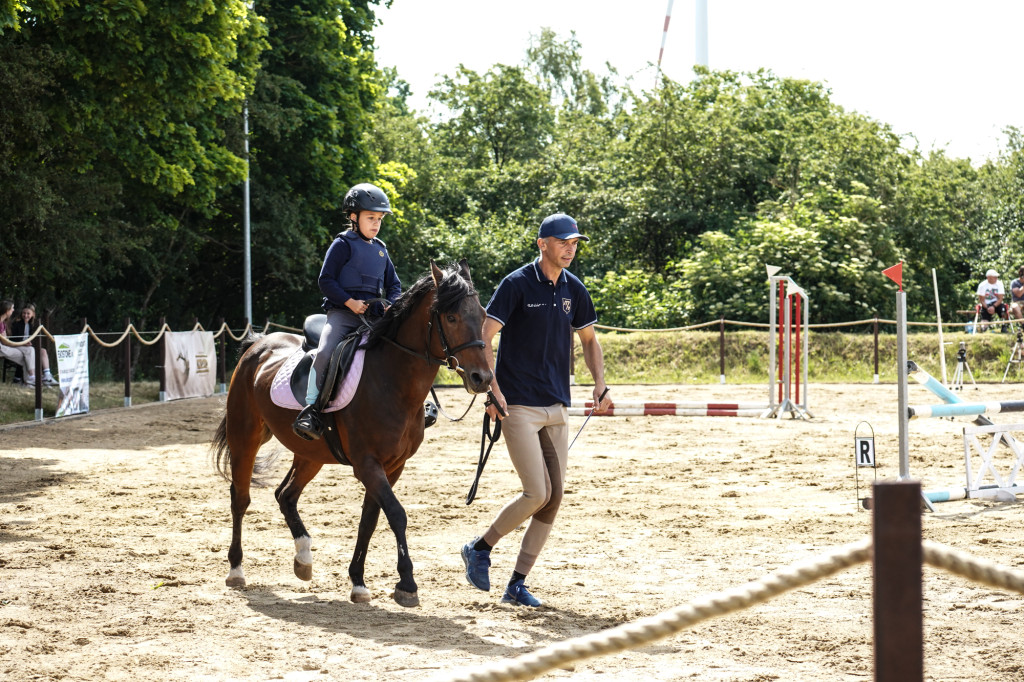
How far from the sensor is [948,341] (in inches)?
1139

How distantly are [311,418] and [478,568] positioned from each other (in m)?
1.39

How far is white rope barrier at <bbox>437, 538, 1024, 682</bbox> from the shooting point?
258 centimetres

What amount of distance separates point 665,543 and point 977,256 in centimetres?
3659

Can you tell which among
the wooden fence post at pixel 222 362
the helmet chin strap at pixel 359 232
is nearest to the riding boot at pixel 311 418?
the helmet chin strap at pixel 359 232

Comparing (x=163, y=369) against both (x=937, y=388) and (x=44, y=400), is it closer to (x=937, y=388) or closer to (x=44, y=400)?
(x=44, y=400)

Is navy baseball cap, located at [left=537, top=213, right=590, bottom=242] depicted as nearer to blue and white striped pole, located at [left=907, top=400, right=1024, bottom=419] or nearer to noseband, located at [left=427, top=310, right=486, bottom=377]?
noseband, located at [left=427, top=310, right=486, bottom=377]

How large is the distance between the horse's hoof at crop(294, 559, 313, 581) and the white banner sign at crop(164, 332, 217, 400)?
1576 cm

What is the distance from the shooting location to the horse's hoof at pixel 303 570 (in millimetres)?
6927

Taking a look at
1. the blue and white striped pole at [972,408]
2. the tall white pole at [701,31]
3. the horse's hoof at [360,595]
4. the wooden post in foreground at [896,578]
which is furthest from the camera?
the tall white pole at [701,31]

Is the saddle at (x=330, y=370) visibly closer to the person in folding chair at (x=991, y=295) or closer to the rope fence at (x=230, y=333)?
the rope fence at (x=230, y=333)

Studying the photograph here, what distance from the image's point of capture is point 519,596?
6.40 meters

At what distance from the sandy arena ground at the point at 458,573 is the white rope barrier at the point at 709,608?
2465mm

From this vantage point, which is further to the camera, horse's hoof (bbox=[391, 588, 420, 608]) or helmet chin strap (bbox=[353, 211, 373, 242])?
helmet chin strap (bbox=[353, 211, 373, 242])

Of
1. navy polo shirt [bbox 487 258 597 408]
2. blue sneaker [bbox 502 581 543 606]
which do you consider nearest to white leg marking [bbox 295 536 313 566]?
blue sneaker [bbox 502 581 543 606]
